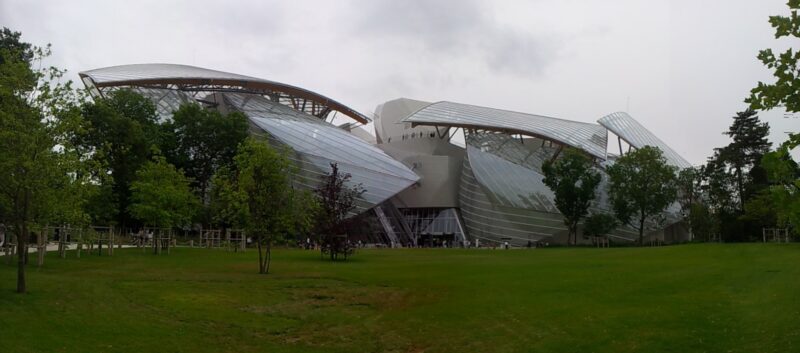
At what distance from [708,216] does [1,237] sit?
6310 cm

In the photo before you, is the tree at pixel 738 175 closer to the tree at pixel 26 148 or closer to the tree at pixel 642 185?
the tree at pixel 642 185

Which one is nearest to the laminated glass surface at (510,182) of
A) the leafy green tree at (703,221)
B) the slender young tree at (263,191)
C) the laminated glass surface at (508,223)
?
the laminated glass surface at (508,223)

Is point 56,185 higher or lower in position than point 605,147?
lower

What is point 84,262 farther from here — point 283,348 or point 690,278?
point 690,278

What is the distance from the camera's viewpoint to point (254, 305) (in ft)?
66.3

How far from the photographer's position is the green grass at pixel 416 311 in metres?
14.2

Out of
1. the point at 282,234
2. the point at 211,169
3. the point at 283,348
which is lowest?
the point at 283,348

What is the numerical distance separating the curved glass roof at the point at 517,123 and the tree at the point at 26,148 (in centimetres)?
6433

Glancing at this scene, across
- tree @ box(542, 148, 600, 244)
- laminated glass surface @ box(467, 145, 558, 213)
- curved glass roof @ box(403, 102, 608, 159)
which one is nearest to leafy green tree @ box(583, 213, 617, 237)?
tree @ box(542, 148, 600, 244)

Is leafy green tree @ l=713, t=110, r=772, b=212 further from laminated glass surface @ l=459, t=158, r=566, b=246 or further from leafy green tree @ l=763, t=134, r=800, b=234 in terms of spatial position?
leafy green tree @ l=763, t=134, r=800, b=234

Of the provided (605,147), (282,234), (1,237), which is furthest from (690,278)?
(605,147)

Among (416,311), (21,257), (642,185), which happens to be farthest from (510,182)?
(21,257)

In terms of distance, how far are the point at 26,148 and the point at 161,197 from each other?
949 inches

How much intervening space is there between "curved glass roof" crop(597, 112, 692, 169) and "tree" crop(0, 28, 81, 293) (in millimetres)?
74082
